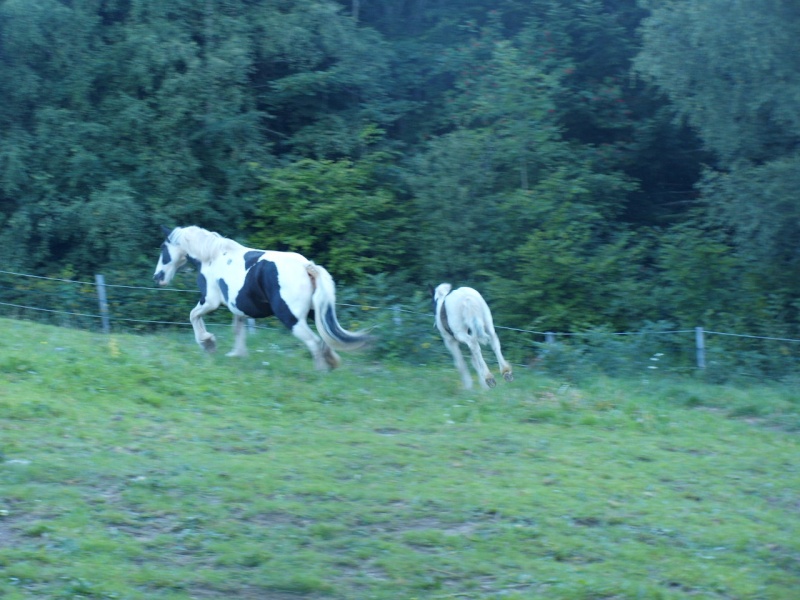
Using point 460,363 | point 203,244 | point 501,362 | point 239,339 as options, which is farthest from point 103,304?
point 501,362

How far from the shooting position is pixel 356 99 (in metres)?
23.4

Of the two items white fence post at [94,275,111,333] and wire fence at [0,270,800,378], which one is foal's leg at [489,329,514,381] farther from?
white fence post at [94,275,111,333]

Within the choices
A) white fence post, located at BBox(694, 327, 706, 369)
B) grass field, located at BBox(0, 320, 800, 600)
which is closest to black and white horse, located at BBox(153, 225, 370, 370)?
grass field, located at BBox(0, 320, 800, 600)

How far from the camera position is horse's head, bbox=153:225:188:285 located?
512 inches

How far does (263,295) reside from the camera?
11812mm

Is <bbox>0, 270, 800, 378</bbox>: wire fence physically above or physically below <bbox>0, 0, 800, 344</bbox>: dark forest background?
below

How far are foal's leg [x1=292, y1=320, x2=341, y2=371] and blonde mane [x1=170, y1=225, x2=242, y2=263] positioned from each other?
5.20ft

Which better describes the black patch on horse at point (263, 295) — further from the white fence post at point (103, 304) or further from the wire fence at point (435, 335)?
the white fence post at point (103, 304)

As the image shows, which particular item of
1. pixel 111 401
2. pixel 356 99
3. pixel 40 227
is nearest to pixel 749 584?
pixel 111 401

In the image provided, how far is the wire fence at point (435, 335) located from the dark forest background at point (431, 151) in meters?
1.30

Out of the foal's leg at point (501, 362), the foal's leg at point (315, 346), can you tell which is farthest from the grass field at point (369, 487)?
the foal's leg at point (315, 346)

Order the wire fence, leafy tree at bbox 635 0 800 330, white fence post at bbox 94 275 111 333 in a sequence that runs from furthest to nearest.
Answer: white fence post at bbox 94 275 111 333 → leafy tree at bbox 635 0 800 330 → the wire fence

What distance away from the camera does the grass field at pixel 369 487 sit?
5617 millimetres

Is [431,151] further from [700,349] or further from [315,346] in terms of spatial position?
[315,346]
